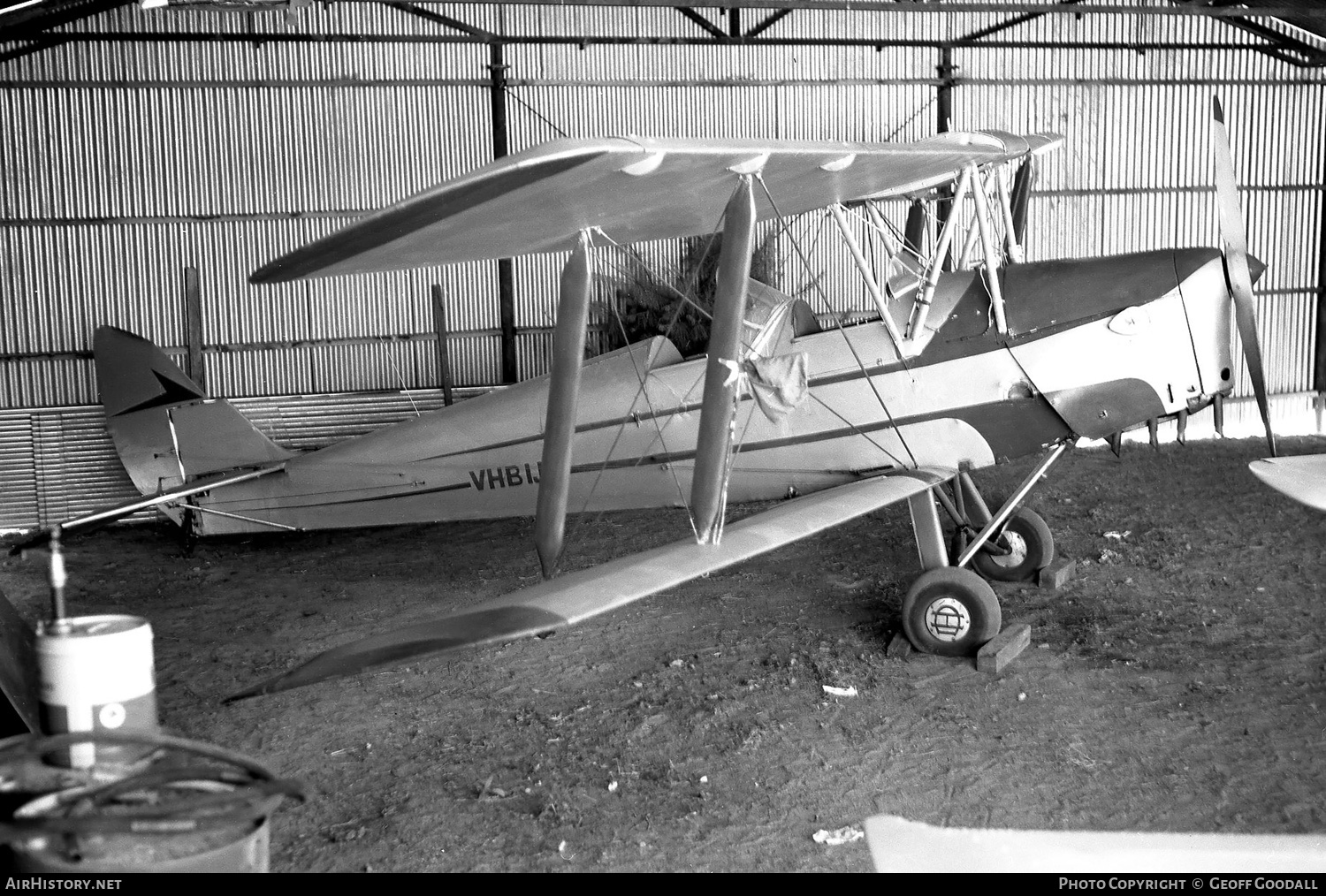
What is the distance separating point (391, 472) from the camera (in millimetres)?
7277

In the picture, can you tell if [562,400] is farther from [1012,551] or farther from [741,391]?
[1012,551]

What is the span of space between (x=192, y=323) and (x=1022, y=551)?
26.3 feet

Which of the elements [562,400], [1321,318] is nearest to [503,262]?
[562,400]

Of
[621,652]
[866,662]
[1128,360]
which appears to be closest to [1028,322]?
[1128,360]

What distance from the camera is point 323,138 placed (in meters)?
10.5

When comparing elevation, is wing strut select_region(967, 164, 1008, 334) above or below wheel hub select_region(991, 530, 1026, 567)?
above

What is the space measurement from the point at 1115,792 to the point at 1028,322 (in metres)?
2.79

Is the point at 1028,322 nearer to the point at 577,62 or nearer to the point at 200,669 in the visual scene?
the point at 200,669

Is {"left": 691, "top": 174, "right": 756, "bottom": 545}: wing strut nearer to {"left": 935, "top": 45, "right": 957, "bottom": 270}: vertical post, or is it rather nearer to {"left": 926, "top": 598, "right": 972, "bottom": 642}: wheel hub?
{"left": 926, "top": 598, "right": 972, "bottom": 642}: wheel hub

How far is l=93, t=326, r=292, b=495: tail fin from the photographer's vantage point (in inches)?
305

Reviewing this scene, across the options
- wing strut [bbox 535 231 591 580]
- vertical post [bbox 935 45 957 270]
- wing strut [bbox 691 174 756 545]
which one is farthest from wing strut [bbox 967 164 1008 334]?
vertical post [bbox 935 45 957 270]

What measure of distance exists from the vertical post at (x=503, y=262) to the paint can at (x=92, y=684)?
826 cm

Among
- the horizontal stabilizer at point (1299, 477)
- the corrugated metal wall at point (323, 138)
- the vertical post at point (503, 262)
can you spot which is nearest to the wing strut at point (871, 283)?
the horizontal stabilizer at point (1299, 477)

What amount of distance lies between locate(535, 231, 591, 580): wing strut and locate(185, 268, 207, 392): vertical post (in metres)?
6.69
